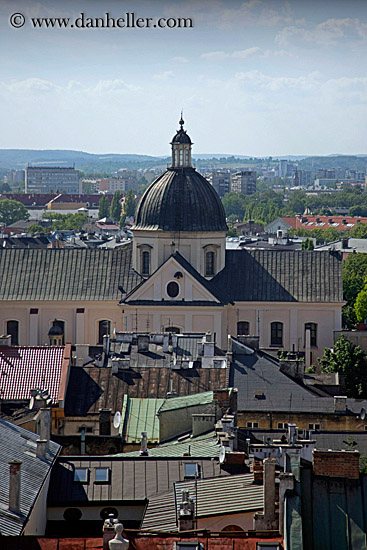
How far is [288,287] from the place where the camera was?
6725 centimetres

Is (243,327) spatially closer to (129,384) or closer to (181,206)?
(181,206)

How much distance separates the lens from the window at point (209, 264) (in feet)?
220

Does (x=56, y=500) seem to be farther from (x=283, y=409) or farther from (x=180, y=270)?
(x=180, y=270)

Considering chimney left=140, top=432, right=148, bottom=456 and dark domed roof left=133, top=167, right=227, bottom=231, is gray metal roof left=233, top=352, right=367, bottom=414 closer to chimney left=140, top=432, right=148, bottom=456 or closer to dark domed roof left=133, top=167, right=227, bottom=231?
chimney left=140, top=432, right=148, bottom=456

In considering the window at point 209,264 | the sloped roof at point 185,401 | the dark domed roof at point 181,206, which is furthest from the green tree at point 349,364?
the sloped roof at point 185,401

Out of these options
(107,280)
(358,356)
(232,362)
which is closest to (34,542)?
(232,362)

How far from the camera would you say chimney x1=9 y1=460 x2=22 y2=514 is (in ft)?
83.0

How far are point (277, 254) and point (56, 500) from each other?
137 feet

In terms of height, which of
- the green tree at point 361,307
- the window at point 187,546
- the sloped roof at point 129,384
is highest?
the window at point 187,546

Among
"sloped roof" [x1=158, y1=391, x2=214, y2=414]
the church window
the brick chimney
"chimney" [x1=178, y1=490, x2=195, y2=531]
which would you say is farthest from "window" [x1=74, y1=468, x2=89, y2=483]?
the church window

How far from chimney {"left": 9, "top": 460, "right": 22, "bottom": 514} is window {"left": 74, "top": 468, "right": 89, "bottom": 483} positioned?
3.97 m

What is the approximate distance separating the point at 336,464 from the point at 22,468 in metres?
7.46

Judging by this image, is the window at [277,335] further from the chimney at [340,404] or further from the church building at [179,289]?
the chimney at [340,404]

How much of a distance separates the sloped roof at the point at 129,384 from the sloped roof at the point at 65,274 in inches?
761
